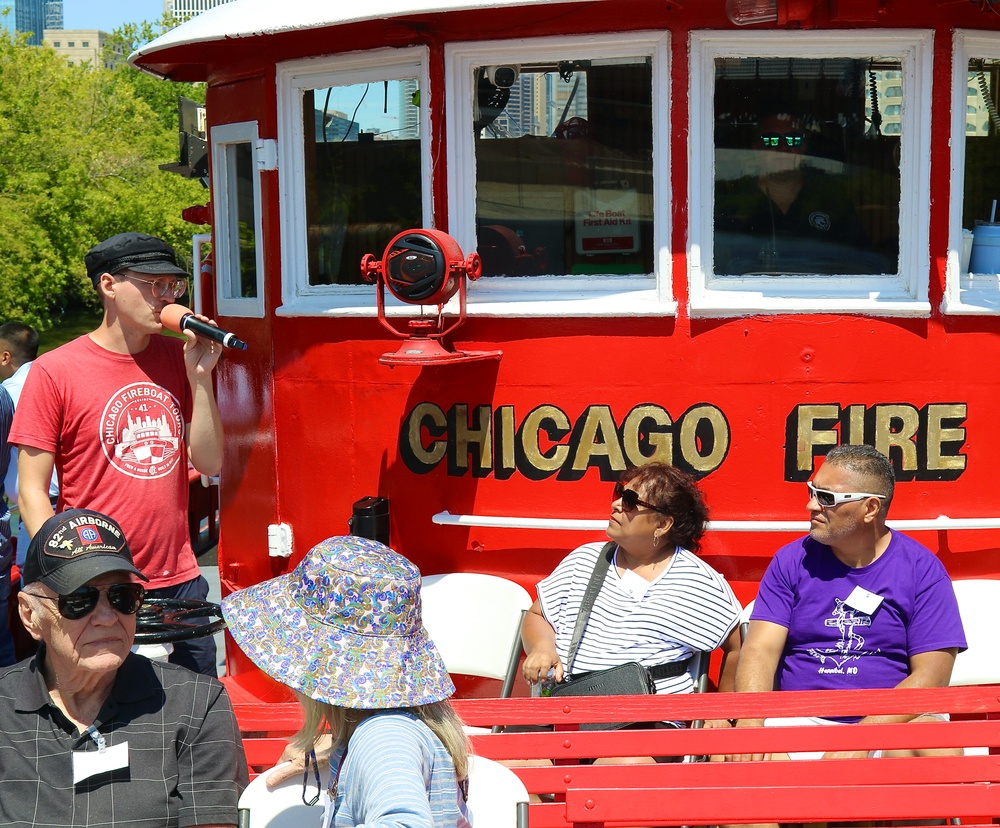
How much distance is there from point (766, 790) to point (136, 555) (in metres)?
2.13

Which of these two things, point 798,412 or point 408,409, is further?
point 408,409

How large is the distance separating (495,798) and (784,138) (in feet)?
9.27

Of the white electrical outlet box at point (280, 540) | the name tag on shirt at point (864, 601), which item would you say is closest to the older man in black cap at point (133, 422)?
the white electrical outlet box at point (280, 540)

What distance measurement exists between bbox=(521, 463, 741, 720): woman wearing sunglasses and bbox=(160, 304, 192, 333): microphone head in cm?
156

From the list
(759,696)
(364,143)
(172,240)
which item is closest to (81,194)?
(172,240)

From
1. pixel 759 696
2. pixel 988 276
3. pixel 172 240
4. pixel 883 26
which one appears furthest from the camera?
pixel 172 240

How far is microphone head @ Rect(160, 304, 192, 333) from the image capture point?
3973mm

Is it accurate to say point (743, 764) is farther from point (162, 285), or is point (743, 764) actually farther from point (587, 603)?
point (162, 285)

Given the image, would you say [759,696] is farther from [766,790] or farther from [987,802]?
[987,802]

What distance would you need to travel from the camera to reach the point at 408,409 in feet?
15.8

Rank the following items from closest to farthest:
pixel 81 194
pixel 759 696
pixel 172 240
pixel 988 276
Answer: pixel 759 696
pixel 988 276
pixel 81 194
pixel 172 240

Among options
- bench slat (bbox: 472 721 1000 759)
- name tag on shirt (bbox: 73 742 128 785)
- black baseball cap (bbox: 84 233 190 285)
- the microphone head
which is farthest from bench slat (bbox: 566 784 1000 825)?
black baseball cap (bbox: 84 233 190 285)

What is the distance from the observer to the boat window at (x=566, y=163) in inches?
177

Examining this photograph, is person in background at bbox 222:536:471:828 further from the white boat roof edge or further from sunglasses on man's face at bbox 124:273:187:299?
the white boat roof edge
